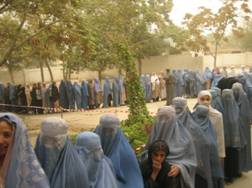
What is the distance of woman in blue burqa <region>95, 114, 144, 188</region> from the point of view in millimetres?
3582

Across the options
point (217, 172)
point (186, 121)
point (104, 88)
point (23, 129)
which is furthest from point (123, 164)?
point (104, 88)

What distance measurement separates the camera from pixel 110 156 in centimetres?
354

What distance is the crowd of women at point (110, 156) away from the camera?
106 inches

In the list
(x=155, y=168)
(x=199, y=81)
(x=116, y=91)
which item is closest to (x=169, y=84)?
(x=116, y=91)

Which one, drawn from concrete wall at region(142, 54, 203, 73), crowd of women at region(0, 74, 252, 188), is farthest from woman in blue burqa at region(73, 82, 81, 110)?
concrete wall at region(142, 54, 203, 73)

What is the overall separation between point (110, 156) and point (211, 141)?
2.07 meters

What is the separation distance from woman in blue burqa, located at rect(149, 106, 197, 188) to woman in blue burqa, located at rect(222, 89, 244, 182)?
2446 millimetres

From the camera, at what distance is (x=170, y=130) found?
433cm

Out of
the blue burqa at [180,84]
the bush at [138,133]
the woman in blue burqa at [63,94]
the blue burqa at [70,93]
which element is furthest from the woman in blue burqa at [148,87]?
the bush at [138,133]

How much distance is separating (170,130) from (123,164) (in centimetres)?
88

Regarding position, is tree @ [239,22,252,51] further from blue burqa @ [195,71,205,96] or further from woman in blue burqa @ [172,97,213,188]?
woman in blue burqa @ [172,97,213,188]

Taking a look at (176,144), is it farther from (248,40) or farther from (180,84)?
(248,40)

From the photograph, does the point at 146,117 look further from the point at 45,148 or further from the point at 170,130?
the point at 45,148

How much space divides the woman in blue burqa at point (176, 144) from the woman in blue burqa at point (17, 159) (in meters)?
1.77
